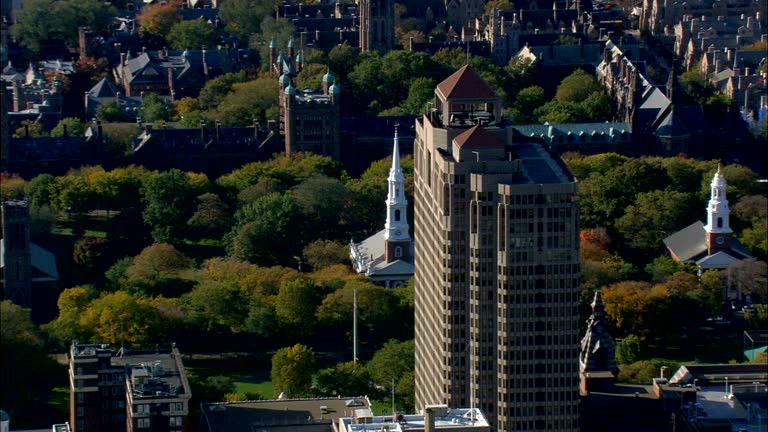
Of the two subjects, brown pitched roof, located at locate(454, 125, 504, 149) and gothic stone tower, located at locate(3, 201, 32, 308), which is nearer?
brown pitched roof, located at locate(454, 125, 504, 149)

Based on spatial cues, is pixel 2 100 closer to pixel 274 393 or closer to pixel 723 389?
pixel 274 393

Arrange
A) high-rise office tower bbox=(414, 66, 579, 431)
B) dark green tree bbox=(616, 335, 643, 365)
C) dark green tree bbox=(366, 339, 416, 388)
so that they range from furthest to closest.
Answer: dark green tree bbox=(616, 335, 643, 365) → dark green tree bbox=(366, 339, 416, 388) → high-rise office tower bbox=(414, 66, 579, 431)

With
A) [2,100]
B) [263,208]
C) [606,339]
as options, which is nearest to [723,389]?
[606,339]

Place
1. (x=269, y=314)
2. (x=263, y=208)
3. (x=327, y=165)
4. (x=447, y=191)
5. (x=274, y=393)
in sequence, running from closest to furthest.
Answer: (x=447, y=191) → (x=274, y=393) → (x=269, y=314) → (x=263, y=208) → (x=327, y=165)

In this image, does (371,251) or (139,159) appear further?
(139,159)

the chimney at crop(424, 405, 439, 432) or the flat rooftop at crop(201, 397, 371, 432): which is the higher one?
the chimney at crop(424, 405, 439, 432)

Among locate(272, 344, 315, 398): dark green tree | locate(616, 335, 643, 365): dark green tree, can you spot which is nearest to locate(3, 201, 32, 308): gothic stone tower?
locate(272, 344, 315, 398): dark green tree

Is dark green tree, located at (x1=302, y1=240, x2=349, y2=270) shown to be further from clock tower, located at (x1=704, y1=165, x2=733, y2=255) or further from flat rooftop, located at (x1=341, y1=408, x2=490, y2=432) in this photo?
flat rooftop, located at (x1=341, y1=408, x2=490, y2=432)

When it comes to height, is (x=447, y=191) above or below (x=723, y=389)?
above
